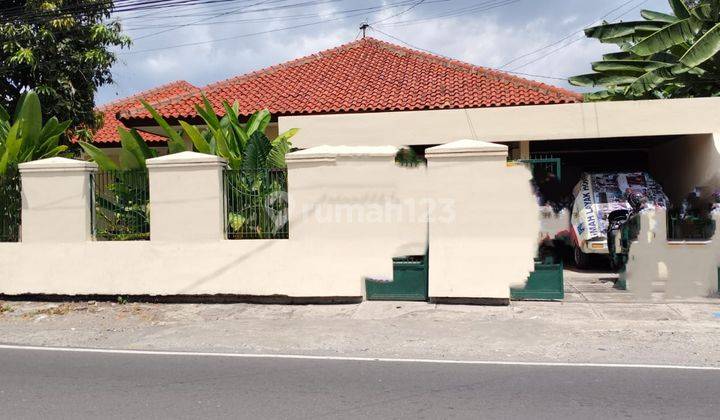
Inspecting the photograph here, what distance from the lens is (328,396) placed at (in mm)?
5090

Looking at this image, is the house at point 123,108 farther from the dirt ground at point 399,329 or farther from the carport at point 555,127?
the dirt ground at point 399,329

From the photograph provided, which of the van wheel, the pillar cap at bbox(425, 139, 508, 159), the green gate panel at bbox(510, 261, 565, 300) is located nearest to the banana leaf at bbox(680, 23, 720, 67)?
the van wheel

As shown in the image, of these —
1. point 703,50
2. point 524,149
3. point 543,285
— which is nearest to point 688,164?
point 703,50

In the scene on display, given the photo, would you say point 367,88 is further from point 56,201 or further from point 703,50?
point 56,201

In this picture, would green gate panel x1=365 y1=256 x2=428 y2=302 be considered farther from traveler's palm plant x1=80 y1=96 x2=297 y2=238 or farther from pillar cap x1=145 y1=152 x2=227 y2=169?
pillar cap x1=145 y1=152 x2=227 y2=169

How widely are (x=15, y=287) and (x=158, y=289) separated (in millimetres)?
2575

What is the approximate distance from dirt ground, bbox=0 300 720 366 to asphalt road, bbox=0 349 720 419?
0.71m

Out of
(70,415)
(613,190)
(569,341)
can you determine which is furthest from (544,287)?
(70,415)

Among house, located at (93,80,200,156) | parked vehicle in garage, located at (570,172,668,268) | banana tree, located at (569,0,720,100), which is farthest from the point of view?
house, located at (93,80,200,156)

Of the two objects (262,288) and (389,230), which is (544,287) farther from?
(262,288)

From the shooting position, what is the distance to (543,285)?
9.41m

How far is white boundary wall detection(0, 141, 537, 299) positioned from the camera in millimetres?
9273

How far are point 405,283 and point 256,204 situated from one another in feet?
9.09

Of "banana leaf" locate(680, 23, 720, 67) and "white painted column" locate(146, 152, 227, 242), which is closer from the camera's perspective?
"white painted column" locate(146, 152, 227, 242)
